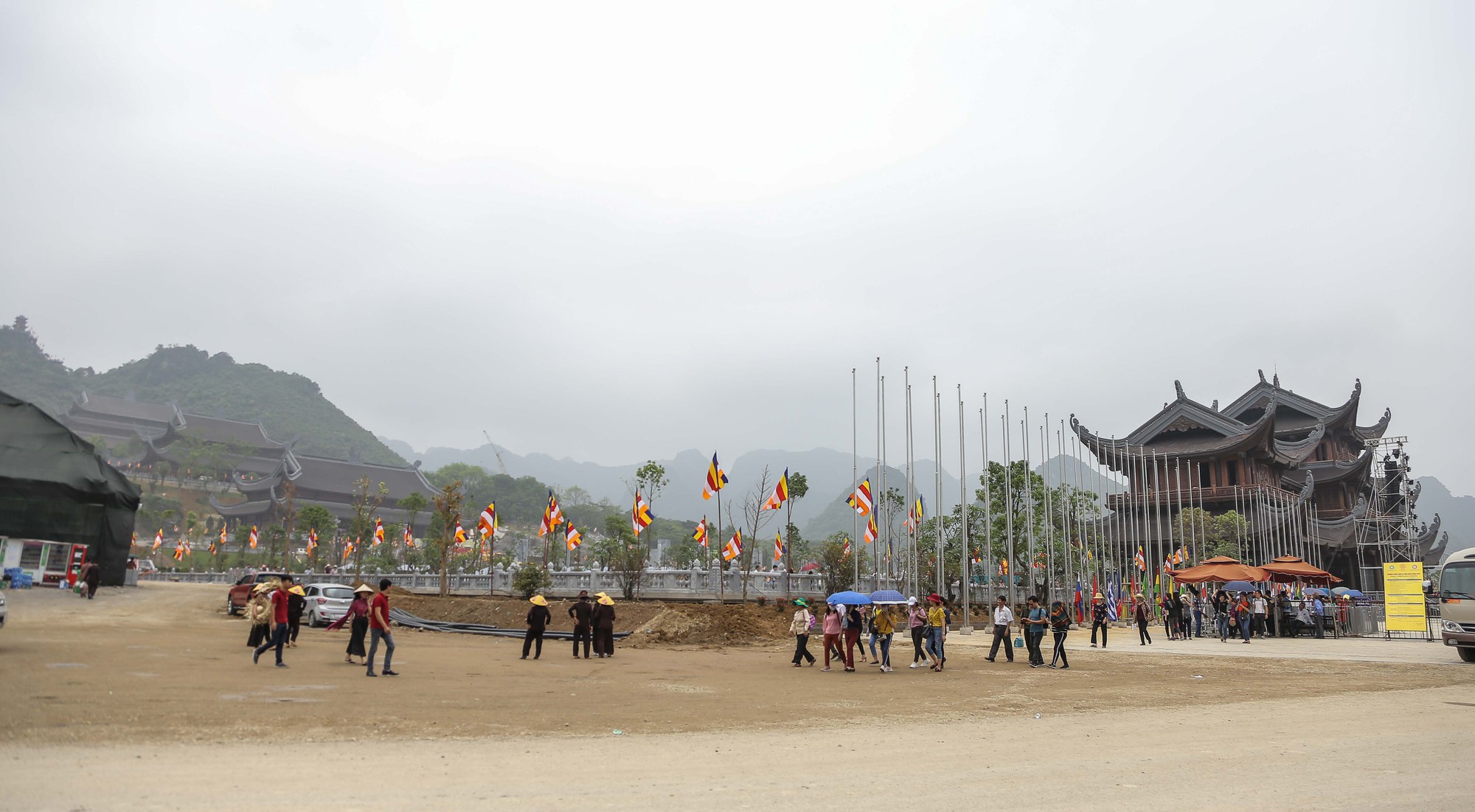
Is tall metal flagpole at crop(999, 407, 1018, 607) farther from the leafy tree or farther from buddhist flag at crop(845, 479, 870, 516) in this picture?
the leafy tree

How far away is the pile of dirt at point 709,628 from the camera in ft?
88.3

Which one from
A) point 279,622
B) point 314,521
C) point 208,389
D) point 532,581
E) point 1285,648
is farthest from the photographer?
point 208,389

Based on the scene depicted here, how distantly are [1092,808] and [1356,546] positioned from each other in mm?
66557

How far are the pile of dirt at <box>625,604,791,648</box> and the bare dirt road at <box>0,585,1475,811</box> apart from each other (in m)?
8.27

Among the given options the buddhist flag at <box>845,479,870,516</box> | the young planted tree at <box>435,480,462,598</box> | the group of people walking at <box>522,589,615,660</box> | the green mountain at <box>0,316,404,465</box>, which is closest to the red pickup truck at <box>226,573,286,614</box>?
the young planted tree at <box>435,480,462,598</box>

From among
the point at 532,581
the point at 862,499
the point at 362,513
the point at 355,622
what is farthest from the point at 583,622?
the point at 362,513

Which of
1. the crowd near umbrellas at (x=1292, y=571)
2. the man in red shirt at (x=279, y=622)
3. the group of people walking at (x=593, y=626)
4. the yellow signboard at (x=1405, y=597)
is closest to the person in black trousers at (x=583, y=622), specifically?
the group of people walking at (x=593, y=626)

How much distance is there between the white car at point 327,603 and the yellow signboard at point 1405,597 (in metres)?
31.9

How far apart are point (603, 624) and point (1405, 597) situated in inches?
954

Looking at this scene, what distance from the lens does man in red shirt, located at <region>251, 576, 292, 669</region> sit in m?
16.1

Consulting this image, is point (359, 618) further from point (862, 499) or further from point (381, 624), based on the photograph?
point (862, 499)

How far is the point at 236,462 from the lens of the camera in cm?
10912

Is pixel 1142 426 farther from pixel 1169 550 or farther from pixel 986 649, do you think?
pixel 986 649

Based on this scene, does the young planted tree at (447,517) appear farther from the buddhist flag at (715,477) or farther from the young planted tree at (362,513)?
the buddhist flag at (715,477)
